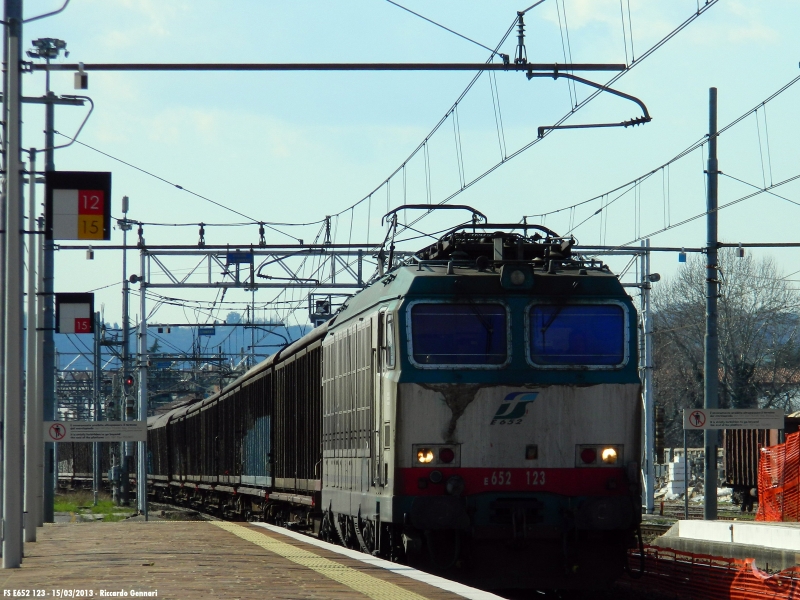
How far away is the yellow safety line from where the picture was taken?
8.85m

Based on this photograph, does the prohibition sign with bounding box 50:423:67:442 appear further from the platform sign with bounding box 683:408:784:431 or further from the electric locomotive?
the electric locomotive

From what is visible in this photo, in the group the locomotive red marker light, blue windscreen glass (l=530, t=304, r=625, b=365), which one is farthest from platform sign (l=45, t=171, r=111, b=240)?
blue windscreen glass (l=530, t=304, r=625, b=365)

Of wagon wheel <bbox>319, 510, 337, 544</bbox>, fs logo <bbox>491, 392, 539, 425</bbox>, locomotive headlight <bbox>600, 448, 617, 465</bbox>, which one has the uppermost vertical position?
fs logo <bbox>491, 392, 539, 425</bbox>

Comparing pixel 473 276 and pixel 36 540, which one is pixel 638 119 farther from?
pixel 36 540

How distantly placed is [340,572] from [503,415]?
234cm

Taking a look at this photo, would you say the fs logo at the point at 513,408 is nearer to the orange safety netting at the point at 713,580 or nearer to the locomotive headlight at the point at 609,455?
the locomotive headlight at the point at 609,455

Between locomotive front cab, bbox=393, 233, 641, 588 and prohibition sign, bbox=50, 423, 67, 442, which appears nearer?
locomotive front cab, bbox=393, 233, 641, 588

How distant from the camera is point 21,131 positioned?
1242cm

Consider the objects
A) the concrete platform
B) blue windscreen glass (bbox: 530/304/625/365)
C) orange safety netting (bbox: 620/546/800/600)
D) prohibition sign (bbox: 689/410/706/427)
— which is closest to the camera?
blue windscreen glass (bbox: 530/304/625/365)

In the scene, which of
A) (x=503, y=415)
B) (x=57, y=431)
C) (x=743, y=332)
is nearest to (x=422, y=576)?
(x=503, y=415)

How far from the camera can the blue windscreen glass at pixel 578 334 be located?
40.1 feet

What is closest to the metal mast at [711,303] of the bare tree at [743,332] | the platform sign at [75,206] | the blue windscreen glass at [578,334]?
the blue windscreen glass at [578,334]

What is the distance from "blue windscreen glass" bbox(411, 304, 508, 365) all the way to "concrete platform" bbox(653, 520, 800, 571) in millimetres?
4897

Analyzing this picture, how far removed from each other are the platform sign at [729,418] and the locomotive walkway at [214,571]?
9921 millimetres
